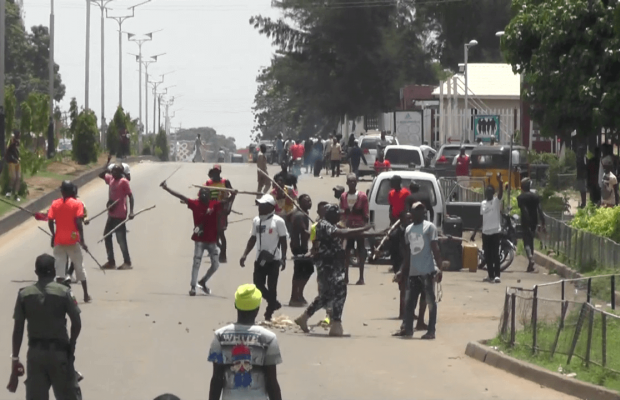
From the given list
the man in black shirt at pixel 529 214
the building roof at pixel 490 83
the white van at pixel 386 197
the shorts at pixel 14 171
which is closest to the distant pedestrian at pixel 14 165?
the shorts at pixel 14 171

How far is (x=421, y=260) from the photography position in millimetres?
15352

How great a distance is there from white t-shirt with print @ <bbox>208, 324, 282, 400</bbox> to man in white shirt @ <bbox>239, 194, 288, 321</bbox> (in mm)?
8762

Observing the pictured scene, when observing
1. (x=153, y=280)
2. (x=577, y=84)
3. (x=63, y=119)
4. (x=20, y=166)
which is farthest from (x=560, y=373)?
(x=63, y=119)

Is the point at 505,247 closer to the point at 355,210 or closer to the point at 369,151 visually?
the point at 355,210

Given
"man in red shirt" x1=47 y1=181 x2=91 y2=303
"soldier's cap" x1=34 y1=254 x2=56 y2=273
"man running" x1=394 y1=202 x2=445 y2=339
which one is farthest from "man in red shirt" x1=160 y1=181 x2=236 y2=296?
"soldier's cap" x1=34 y1=254 x2=56 y2=273

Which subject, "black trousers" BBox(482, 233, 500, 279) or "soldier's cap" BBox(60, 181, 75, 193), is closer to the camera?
"soldier's cap" BBox(60, 181, 75, 193)

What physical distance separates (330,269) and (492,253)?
7631 millimetres

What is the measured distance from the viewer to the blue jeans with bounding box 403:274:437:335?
50.4ft

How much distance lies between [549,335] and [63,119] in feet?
153

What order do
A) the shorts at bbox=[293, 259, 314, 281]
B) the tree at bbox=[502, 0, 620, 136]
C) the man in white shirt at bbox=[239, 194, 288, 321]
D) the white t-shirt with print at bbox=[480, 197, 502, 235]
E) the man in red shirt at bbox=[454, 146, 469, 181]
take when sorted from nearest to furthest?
the man in white shirt at bbox=[239, 194, 288, 321] < the shorts at bbox=[293, 259, 314, 281] < the white t-shirt with print at bbox=[480, 197, 502, 235] < the tree at bbox=[502, 0, 620, 136] < the man in red shirt at bbox=[454, 146, 469, 181]

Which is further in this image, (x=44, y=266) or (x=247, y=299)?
(x=44, y=266)

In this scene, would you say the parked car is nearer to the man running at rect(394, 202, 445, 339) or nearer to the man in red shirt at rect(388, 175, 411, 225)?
the man in red shirt at rect(388, 175, 411, 225)

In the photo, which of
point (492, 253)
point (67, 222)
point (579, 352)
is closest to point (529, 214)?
point (492, 253)

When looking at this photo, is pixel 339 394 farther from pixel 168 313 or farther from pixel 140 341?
pixel 168 313
